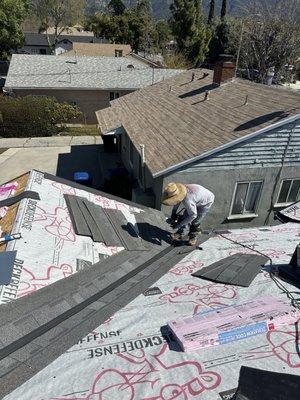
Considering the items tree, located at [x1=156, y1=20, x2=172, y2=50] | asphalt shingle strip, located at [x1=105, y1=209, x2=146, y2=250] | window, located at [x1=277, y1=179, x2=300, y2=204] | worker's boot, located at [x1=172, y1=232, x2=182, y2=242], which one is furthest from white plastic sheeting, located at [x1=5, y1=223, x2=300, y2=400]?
tree, located at [x1=156, y1=20, x2=172, y2=50]

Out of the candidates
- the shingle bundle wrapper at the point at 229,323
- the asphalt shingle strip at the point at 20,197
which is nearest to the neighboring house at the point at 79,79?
the asphalt shingle strip at the point at 20,197

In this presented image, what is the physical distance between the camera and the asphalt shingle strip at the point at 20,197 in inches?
284

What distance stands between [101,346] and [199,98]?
40.3 feet

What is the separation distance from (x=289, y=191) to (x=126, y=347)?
9.72 m

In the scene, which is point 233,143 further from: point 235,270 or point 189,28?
point 189,28

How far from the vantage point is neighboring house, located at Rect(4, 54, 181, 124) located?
2738cm

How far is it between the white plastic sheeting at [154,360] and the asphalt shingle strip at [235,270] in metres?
0.33

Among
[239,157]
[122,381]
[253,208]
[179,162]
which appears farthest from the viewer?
[253,208]

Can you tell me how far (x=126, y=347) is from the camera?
414 centimetres

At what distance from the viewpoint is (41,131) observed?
24891 mm

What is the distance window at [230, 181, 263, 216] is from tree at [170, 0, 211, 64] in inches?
1577

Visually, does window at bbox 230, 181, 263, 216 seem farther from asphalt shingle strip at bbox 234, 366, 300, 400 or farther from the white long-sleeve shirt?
asphalt shingle strip at bbox 234, 366, 300, 400

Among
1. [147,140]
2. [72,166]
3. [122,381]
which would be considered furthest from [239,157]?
[72,166]

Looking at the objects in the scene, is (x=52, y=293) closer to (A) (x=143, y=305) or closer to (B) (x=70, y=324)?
(B) (x=70, y=324)
